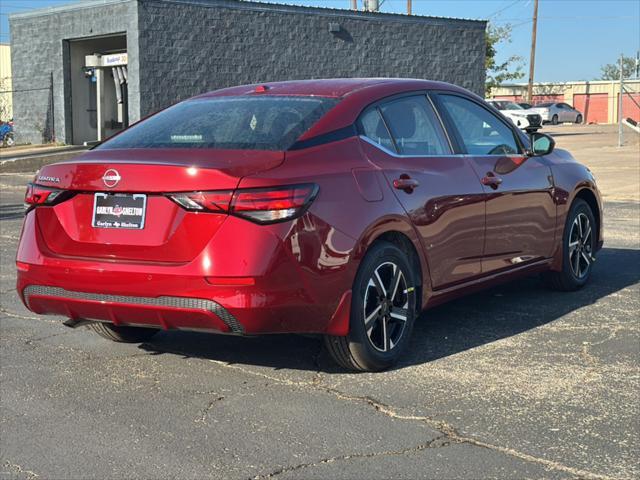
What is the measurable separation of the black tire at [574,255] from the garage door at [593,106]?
212 ft

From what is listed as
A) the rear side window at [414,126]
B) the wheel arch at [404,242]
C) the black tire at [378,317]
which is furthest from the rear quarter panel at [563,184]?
the black tire at [378,317]

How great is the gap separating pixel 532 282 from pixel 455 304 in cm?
119

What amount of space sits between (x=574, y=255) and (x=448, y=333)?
184 centimetres

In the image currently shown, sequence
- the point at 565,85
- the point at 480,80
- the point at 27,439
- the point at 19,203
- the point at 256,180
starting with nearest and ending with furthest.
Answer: the point at 27,439 < the point at 256,180 < the point at 19,203 < the point at 480,80 < the point at 565,85

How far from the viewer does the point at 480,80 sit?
35812 mm

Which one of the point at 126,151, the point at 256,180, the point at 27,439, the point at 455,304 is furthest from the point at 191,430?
the point at 455,304

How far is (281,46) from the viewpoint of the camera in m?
30.2

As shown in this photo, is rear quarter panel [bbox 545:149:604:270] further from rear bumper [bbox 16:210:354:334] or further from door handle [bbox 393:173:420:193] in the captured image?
rear bumper [bbox 16:210:354:334]

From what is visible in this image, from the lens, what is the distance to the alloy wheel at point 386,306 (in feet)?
17.4

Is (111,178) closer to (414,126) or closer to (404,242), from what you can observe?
(404,242)

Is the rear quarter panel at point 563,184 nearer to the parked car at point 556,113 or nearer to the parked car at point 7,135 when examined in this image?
the parked car at point 7,135

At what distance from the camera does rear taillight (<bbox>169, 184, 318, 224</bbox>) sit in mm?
4711

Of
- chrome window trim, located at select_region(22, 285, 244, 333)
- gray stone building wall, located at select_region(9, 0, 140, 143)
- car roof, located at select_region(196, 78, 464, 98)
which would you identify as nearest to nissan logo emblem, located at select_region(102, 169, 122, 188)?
chrome window trim, located at select_region(22, 285, 244, 333)

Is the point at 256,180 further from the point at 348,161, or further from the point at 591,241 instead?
the point at 591,241
